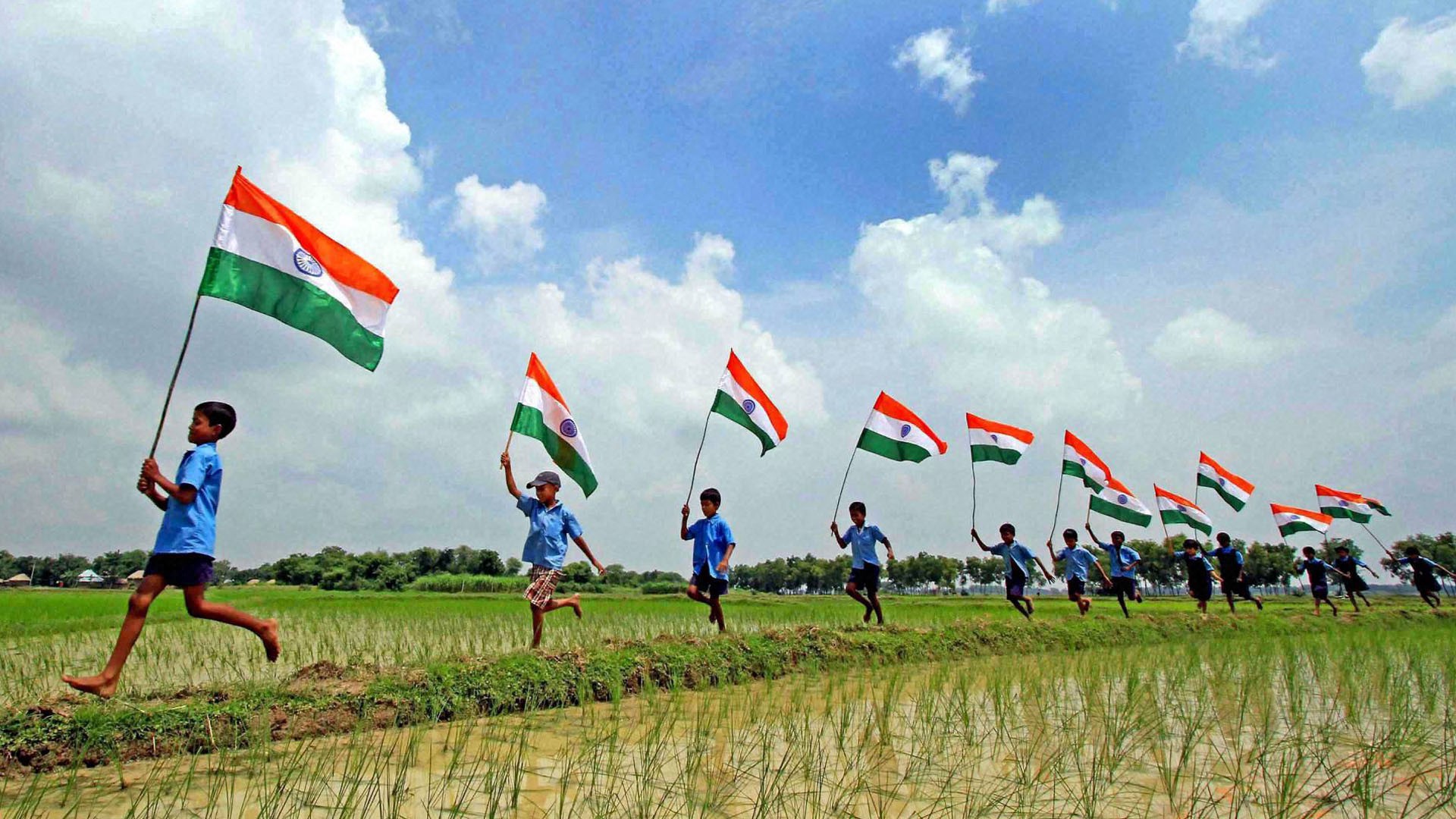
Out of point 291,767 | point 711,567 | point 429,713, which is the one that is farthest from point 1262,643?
point 291,767

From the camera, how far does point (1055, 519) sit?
47.0 feet

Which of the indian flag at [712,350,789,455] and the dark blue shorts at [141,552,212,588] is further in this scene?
the indian flag at [712,350,789,455]

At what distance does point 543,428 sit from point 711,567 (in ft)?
7.50

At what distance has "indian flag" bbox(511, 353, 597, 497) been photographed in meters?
7.95

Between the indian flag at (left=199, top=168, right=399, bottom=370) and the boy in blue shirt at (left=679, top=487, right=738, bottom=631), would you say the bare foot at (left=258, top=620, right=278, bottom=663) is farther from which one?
the boy in blue shirt at (left=679, top=487, right=738, bottom=631)

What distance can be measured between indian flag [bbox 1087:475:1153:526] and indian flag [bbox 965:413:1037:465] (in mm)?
3901

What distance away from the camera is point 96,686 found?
12.8 ft

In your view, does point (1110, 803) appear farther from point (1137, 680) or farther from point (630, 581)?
point (630, 581)

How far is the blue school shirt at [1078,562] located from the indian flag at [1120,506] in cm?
292

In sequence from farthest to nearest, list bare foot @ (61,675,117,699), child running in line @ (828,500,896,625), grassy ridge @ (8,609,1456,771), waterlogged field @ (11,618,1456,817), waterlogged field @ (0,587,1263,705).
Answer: child running in line @ (828,500,896,625) < waterlogged field @ (0,587,1263,705) < bare foot @ (61,675,117,699) < grassy ridge @ (8,609,1456,771) < waterlogged field @ (11,618,1456,817)

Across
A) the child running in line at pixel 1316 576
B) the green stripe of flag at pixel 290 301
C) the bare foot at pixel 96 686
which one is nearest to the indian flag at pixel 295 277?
the green stripe of flag at pixel 290 301

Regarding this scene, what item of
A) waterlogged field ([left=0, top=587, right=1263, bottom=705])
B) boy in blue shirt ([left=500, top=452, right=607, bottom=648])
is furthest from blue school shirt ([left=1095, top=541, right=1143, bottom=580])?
boy in blue shirt ([left=500, top=452, right=607, bottom=648])

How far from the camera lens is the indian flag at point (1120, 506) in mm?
16172

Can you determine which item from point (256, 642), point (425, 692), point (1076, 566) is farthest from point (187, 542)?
point (1076, 566)
